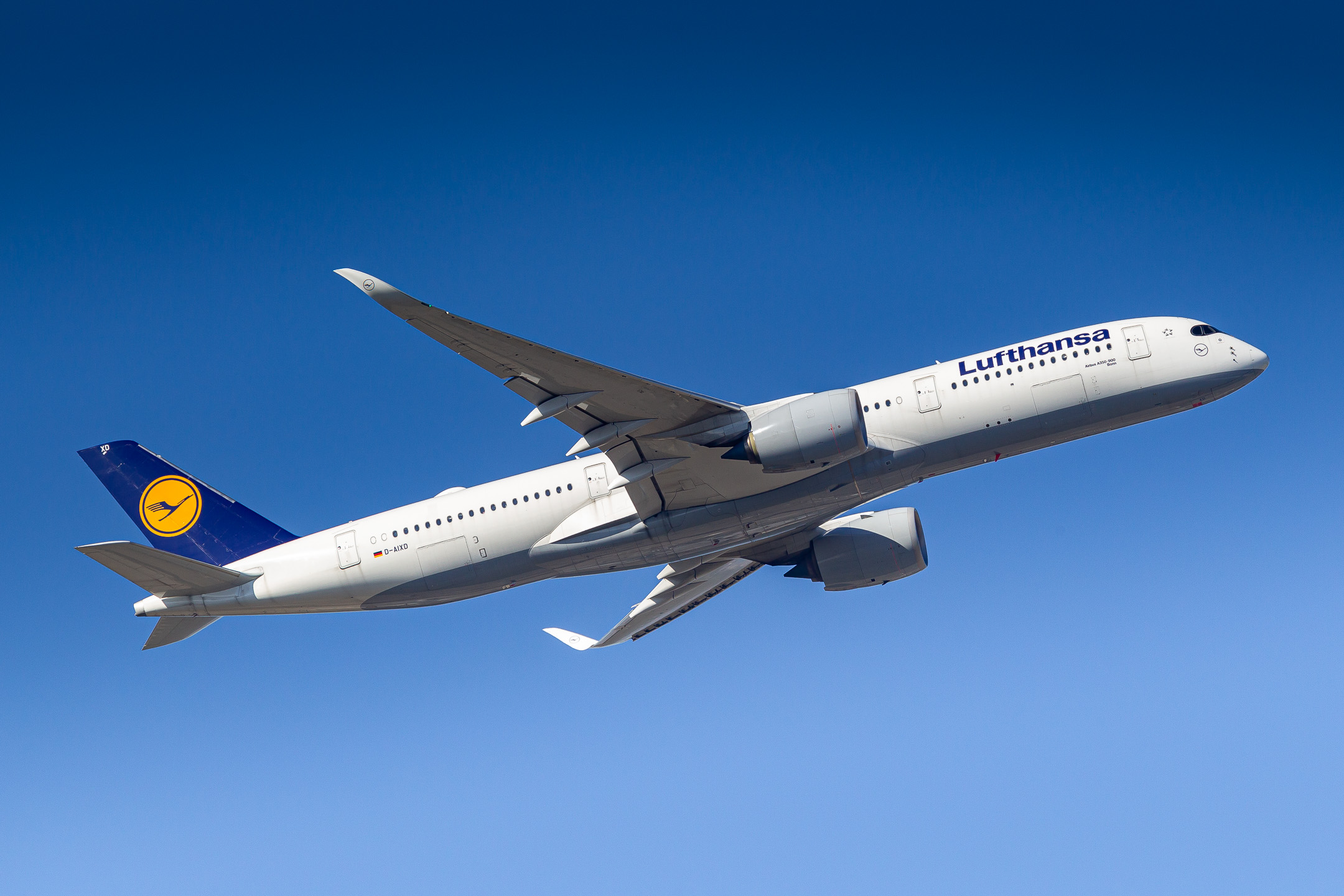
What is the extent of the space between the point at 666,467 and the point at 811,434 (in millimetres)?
4165

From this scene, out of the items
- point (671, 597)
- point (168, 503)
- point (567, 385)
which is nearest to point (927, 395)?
point (567, 385)

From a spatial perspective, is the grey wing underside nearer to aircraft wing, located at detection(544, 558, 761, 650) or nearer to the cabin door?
the cabin door

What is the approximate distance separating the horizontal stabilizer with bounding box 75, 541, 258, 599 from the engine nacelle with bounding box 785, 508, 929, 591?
18.6 m

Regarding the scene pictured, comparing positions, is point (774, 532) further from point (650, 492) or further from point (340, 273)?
point (340, 273)

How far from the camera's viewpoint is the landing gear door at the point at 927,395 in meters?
28.1

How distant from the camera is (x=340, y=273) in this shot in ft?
68.8

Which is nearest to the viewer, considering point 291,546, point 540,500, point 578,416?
point 578,416

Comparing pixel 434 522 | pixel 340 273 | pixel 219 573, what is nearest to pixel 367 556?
pixel 434 522

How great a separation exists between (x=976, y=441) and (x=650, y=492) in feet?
30.1

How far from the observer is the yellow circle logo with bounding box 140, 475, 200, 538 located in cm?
3403

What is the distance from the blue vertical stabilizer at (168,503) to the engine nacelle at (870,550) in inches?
737

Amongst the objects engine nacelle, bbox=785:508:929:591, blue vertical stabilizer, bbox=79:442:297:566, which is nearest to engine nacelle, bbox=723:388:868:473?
engine nacelle, bbox=785:508:929:591

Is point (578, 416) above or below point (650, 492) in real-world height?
above

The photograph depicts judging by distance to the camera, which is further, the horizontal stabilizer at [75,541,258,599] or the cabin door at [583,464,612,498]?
the cabin door at [583,464,612,498]
